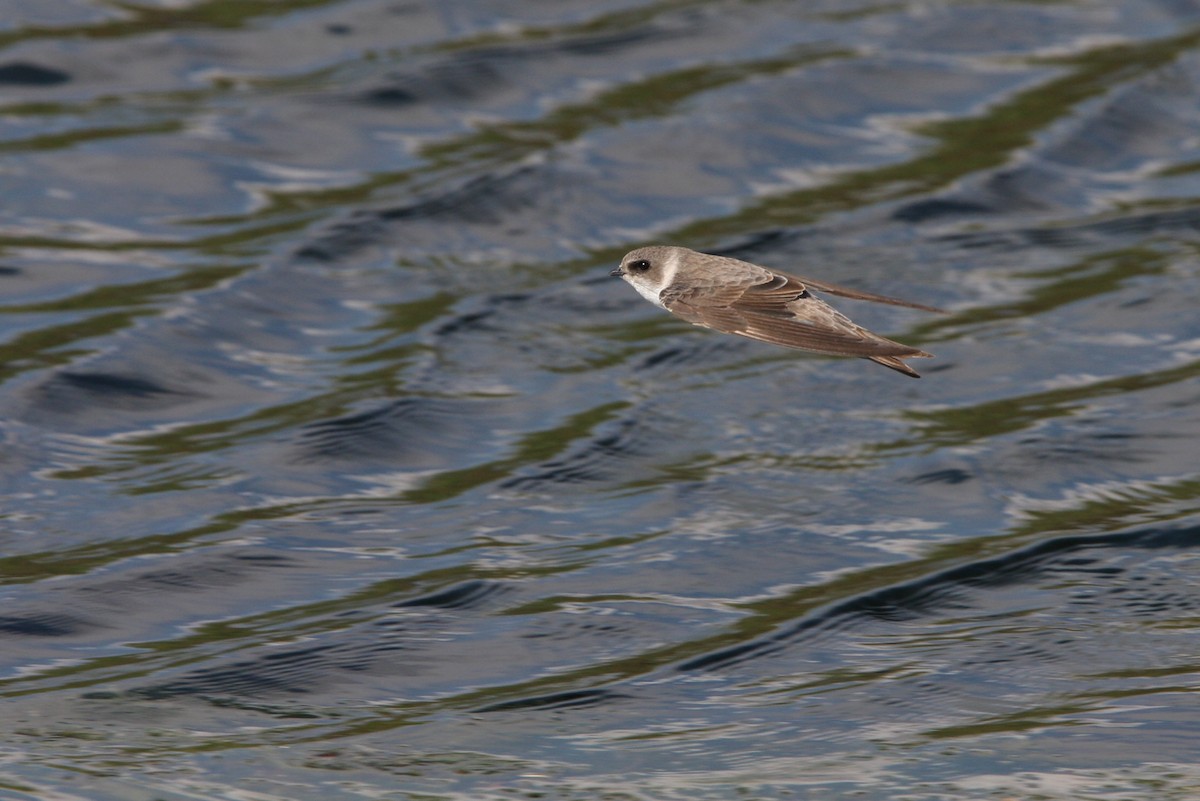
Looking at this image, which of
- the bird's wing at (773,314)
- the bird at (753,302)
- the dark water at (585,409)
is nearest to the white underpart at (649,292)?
the bird at (753,302)

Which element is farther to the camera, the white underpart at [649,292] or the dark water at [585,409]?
the white underpart at [649,292]

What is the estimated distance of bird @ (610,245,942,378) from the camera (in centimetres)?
705

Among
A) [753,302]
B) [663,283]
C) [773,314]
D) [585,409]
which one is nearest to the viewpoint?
[773,314]

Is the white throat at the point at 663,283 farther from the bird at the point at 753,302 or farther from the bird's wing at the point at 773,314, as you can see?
the bird's wing at the point at 773,314

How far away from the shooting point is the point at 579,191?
13.0 m

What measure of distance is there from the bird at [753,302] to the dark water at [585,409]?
1.25m

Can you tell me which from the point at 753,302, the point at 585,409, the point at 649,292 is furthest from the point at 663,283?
the point at 585,409

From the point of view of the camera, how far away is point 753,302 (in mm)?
7586

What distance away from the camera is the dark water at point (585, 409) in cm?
686

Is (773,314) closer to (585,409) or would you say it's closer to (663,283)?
(663,283)

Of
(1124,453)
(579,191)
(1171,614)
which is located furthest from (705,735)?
(579,191)

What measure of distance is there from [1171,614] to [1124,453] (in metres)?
2.03

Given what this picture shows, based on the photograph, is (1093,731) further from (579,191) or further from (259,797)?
(579,191)

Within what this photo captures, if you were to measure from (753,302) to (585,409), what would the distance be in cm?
272
